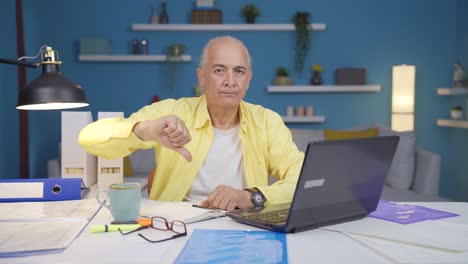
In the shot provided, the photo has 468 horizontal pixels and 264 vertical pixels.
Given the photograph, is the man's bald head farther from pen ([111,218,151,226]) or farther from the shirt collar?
pen ([111,218,151,226])

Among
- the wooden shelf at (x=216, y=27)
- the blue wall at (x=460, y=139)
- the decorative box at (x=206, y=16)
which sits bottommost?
the blue wall at (x=460, y=139)

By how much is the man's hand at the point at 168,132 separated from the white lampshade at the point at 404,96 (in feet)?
11.9

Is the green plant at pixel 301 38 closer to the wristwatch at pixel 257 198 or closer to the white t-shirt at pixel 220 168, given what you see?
the white t-shirt at pixel 220 168

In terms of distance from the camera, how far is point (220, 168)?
1.94 metres

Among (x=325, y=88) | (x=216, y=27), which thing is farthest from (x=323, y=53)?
(x=216, y=27)

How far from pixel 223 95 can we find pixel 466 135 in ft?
11.6

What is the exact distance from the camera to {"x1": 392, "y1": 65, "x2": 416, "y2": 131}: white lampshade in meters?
4.63

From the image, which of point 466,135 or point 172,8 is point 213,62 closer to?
point 172,8

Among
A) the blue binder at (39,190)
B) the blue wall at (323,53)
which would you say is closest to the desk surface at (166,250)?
the blue binder at (39,190)

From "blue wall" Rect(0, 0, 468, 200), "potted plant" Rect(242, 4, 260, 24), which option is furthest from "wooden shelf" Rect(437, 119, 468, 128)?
"potted plant" Rect(242, 4, 260, 24)

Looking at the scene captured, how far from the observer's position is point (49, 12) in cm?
484

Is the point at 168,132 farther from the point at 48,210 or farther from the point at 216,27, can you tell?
the point at 216,27

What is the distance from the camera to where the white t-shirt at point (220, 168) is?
1.91 m

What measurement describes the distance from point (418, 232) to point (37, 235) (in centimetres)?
86
